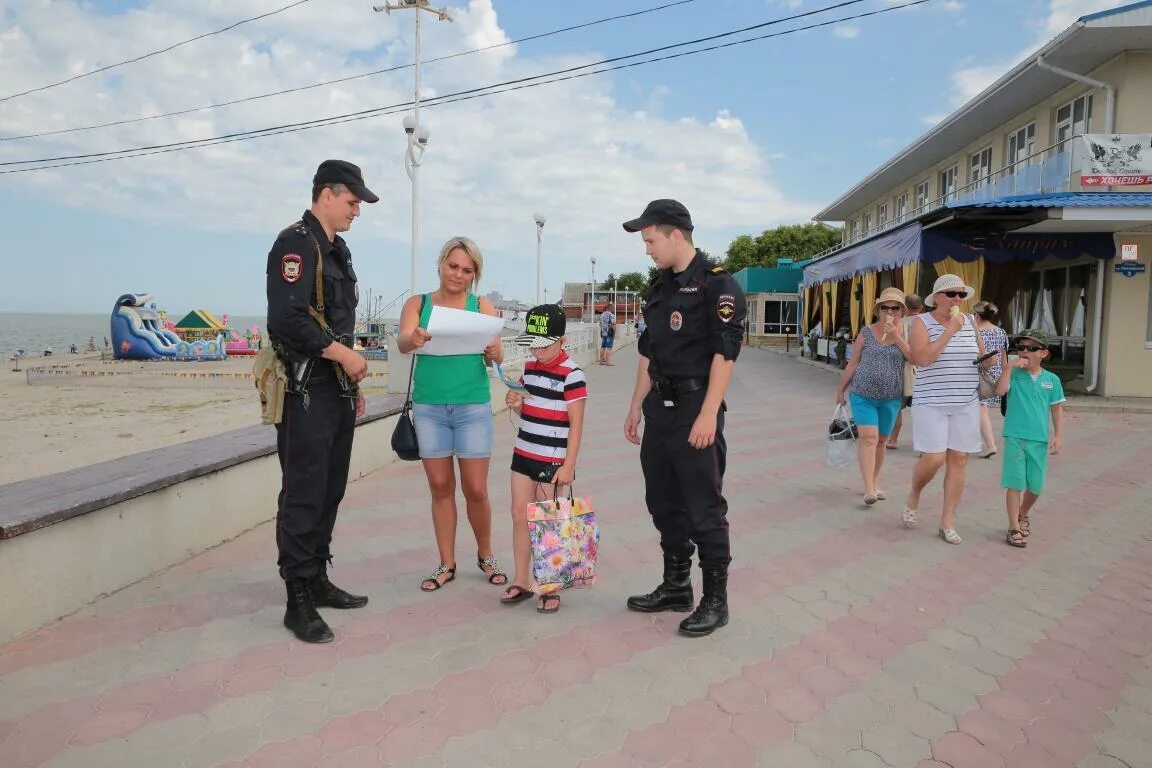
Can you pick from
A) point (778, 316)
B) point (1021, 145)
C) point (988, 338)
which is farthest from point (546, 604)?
point (778, 316)

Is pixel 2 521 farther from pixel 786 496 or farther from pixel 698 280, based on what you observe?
pixel 786 496

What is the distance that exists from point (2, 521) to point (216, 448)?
1824mm

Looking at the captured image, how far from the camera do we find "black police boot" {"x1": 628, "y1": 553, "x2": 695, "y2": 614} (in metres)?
3.69

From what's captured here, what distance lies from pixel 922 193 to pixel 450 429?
24929mm

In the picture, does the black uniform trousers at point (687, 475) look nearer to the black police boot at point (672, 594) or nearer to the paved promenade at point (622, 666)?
the black police boot at point (672, 594)

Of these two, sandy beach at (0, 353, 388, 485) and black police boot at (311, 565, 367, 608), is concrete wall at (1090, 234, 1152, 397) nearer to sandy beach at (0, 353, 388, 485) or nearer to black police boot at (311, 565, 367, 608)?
sandy beach at (0, 353, 388, 485)

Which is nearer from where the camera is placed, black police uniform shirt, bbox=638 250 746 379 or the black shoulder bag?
black police uniform shirt, bbox=638 250 746 379

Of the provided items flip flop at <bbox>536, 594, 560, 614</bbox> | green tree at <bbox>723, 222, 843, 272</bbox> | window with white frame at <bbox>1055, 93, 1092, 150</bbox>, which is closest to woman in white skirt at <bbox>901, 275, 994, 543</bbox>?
flip flop at <bbox>536, 594, 560, 614</bbox>

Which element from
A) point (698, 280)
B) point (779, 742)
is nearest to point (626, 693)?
point (779, 742)

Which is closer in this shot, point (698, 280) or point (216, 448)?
point (698, 280)

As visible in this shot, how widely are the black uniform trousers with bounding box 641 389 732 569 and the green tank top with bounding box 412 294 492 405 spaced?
0.89 metres

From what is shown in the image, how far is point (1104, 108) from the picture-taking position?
1391 cm

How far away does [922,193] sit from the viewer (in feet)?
81.1

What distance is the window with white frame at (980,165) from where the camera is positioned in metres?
19.3
